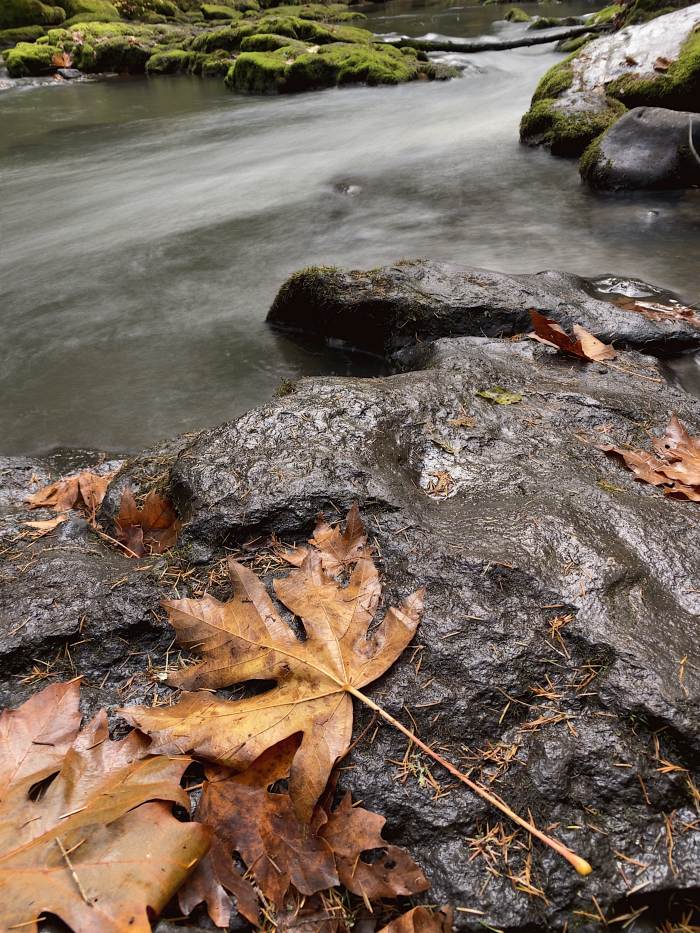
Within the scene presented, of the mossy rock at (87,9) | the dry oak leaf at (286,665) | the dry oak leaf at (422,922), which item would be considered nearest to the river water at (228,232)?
the dry oak leaf at (286,665)

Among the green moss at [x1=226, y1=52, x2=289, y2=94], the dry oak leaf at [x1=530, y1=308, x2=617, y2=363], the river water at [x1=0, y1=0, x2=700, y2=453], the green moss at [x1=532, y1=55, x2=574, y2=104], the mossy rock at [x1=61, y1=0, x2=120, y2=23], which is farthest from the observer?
the mossy rock at [x1=61, y1=0, x2=120, y2=23]

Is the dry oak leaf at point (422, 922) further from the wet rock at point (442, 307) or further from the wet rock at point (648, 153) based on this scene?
the wet rock at point (648, 153)

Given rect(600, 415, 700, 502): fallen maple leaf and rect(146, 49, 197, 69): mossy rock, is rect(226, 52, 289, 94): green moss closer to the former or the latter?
rect(146, 49, 197, 69): mossy rock

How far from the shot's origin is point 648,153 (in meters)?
8.23

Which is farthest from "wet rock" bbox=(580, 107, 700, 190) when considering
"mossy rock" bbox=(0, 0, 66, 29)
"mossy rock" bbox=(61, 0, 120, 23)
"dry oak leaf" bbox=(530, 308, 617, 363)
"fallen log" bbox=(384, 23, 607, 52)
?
"mossy rock" bbox=(61, 0, 120, 23)

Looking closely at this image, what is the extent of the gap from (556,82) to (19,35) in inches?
887

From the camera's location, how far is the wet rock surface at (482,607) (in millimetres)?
1524

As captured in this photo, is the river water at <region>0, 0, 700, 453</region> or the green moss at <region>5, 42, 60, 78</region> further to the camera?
the green moss at <region>5, 42, 60, 78</region>

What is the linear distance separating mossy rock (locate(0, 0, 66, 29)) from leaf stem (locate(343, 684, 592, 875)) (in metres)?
31.6

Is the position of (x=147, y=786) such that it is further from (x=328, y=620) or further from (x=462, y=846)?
(x=462, y=846)

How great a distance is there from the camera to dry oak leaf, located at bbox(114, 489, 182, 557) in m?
2.65

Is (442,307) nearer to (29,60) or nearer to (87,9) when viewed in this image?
(29,60)

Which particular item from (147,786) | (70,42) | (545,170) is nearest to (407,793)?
(147,786)

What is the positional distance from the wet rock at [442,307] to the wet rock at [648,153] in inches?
156
